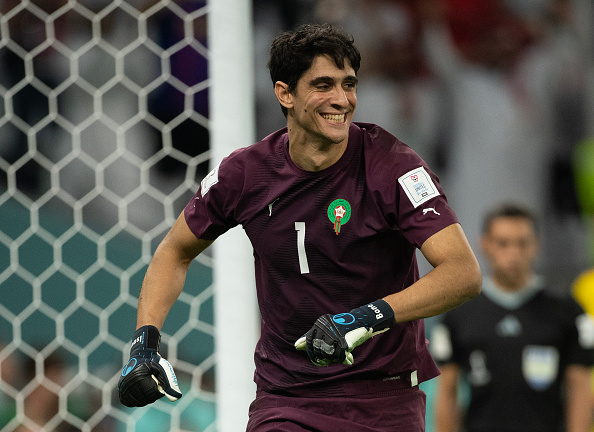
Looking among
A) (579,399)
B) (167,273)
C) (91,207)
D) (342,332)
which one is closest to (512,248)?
(579,399)

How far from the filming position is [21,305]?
3547 millimetres

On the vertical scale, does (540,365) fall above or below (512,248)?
below

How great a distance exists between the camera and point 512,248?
2934 mm

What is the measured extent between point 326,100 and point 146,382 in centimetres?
73

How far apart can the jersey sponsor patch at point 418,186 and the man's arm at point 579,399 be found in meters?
1.37

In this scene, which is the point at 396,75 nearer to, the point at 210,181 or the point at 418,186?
the point at 210,181

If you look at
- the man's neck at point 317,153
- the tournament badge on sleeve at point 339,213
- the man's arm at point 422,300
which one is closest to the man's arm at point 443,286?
the man's arm at point 422,300

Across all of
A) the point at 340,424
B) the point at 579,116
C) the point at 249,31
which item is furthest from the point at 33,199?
the point at 579,116

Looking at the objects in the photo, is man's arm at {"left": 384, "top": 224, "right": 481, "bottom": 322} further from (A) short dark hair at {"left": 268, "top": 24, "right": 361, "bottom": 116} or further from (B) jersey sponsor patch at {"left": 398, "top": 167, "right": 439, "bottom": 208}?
Result: (A) short dark hair at {"left": 268, "top": 24, "right": 361, "bottom": 116}

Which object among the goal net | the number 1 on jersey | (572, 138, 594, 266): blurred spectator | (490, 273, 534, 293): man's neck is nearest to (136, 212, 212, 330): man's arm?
the number 1 on jersey

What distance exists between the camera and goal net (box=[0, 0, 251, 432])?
322 centimetres

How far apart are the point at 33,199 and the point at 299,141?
2035 millimetres

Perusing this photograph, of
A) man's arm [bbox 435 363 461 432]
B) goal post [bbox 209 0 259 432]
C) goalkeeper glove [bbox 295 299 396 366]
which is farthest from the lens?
man's arm [bbox 435 363 461 432]

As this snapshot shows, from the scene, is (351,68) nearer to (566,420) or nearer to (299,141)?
(299,141)
